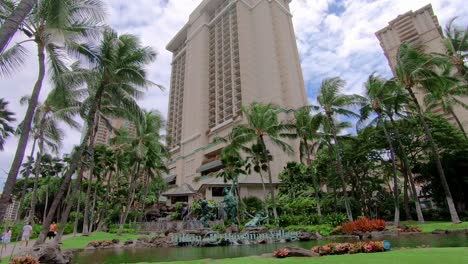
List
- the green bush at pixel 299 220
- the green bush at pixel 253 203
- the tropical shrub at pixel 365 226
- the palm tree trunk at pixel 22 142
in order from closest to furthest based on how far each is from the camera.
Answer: the palm tree trunk at pixel 22 142 < the tropical shrub at pixel 365 226 < the green bush at pixel 299 220 < the green bush at pixel 253 203

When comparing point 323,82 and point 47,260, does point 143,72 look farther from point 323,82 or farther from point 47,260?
point 323,82

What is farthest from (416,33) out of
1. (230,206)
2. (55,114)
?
(55,114)

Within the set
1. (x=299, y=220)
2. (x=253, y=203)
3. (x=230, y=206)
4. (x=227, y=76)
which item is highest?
(x=227, y=76)

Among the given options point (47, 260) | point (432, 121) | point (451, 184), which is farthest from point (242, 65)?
point (47, 260)

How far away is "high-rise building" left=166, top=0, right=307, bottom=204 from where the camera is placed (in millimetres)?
51531

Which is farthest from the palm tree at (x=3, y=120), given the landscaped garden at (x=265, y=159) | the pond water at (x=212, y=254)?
the pond water at (x=212, y=254)

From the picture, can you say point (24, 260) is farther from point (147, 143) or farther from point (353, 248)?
point (147, 143)

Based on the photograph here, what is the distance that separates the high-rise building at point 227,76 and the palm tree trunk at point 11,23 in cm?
3534

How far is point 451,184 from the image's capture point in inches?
1023

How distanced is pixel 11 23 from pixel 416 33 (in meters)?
56.4

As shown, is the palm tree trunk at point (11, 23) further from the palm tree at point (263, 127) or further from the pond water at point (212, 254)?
the palm tree at point (263, 127)

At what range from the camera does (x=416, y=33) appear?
47.3 meters

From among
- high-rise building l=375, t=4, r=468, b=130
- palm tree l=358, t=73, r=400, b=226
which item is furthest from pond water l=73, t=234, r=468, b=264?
high-rise building l=375, t=4, r=468, b=130

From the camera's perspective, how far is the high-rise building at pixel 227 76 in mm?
51531
